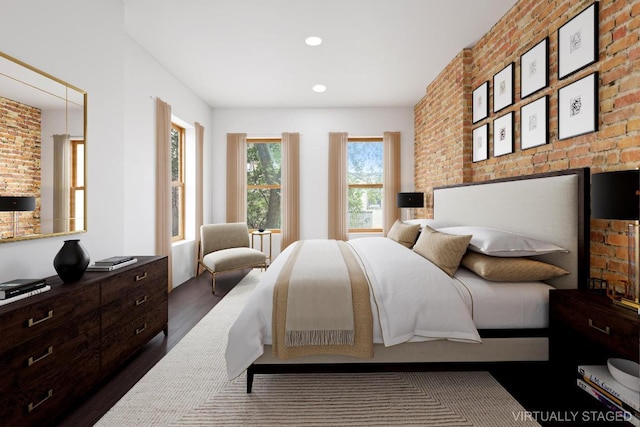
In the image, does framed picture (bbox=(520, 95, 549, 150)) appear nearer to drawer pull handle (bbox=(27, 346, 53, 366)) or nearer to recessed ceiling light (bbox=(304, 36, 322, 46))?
recessed ceiling light (bbox=(304, 36, 322, 46))

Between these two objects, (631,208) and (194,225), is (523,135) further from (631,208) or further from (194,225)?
(194,225)

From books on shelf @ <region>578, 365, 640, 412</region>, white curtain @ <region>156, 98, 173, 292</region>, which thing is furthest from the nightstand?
white curtain @ <region>156, 98, 173, 292</region>

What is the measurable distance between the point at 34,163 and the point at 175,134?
3128 mm

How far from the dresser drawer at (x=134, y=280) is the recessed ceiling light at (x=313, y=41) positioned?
268 cm

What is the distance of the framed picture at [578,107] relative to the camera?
2002 millimetres

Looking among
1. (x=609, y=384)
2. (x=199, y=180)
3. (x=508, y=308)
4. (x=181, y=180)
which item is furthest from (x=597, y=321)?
(x=181, y=180)

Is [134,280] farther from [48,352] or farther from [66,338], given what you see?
[48,352]

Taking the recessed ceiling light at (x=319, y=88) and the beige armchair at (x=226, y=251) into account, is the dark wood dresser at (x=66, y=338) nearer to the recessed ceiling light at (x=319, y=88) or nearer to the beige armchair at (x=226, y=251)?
the beige armchair at (x=226, y=251)

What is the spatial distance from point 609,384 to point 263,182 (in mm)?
5174

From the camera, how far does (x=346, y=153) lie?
5543mm

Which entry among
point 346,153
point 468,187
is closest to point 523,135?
point 468,187

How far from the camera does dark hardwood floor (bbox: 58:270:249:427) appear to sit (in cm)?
171

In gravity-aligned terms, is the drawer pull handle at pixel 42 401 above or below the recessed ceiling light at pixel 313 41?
below

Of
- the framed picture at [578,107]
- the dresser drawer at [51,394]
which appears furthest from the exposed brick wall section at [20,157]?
the framed picture at [578,107]
